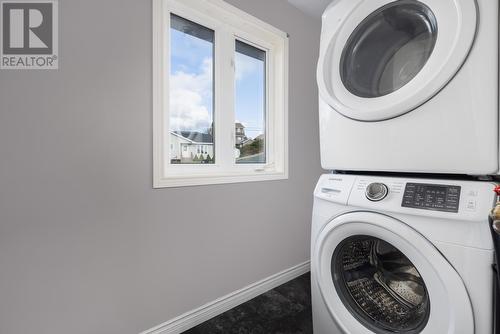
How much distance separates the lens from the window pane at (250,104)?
196cm

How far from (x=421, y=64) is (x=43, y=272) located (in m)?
1.72

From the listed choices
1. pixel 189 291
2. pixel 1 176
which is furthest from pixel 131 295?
pixel 1 176

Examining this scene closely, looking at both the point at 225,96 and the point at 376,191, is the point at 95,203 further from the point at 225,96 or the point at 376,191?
the point at 376,191

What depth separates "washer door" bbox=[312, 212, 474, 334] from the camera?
2.47ft

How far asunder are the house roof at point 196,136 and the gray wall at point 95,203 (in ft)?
1.04

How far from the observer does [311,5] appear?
6.89ft

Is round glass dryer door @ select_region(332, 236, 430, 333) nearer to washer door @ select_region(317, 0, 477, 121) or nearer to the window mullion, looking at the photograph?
washer door @ select_region(317, 0, 477, 121)

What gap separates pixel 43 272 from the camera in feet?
3.55

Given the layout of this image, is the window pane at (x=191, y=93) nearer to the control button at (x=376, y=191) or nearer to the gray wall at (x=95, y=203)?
the gray wall at (x=95, y=203)

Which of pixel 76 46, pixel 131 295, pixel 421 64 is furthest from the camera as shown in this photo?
pixel 131 295

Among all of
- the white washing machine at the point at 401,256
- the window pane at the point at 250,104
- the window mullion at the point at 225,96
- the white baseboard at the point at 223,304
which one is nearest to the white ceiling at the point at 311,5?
the window pane at the point at 250,104

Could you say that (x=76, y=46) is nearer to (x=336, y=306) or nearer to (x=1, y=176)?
(x=1, y=176)

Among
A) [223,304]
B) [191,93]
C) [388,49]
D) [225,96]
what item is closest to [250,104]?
[225,96]

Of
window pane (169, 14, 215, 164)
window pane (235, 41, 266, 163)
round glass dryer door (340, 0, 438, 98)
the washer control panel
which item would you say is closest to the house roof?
window pane (169, 14, 215, 164)
